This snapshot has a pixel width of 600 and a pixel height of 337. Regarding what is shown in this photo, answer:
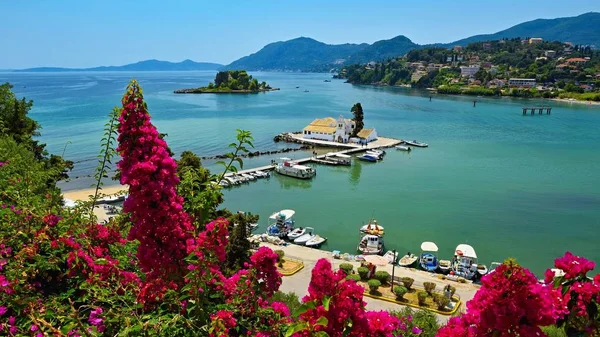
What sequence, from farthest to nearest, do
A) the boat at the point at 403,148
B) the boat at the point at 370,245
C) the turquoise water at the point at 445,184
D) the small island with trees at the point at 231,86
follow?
the small island with trees at the point at 231,86, the boat at the point at 403,148, the turquoise water at the point at 445,184, the boat at the point at 370,245

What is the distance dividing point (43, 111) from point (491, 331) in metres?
79.9

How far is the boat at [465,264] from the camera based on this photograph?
1630cm

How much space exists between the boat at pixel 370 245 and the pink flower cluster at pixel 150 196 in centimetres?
1545

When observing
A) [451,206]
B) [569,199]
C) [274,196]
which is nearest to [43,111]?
[274,196]

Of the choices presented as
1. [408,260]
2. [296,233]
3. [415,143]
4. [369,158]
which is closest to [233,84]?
[415,143]

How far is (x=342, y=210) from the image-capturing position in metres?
24.7

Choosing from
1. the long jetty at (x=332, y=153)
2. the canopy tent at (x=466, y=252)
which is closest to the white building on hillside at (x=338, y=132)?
the long jetty at (x=332, y=153)

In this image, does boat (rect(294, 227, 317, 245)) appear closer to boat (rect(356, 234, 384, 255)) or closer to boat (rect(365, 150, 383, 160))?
boat (rect(356, 234, 384, 255))

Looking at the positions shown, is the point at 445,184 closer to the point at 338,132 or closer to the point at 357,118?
the point at 338,132

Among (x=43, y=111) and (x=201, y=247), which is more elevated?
(x=201, y=247)

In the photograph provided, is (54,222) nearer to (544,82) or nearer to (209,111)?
(209,111)

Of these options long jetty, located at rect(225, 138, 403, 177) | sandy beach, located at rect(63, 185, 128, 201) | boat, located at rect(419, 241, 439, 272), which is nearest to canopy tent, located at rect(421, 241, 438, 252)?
boat, located at rect(419, 241, 439, 272)

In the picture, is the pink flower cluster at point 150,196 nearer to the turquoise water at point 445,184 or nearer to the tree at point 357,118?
the turquoise water at point 445,184

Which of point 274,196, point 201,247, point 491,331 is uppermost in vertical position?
Answer: point 201,247
